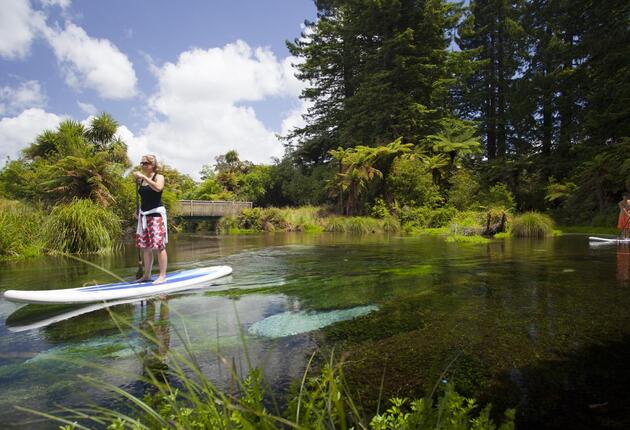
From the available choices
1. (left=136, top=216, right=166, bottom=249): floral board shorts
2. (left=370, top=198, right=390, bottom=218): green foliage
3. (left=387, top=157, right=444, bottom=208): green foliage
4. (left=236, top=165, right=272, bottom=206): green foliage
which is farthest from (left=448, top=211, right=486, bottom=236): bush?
(left=236, top=165, right=272, bottom=206): green foliage

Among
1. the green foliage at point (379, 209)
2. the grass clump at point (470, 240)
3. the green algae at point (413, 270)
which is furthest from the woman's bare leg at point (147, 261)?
the green foliage at point (379, 209)

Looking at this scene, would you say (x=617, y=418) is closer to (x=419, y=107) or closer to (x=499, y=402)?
(x=499, y=402)

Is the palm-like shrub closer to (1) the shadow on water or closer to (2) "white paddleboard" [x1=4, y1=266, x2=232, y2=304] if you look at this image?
(2) "white paddleboard" [x1=4, y1=266, x2=232, y2=304]

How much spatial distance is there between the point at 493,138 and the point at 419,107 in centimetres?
911

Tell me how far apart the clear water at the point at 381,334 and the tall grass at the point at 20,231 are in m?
2.97

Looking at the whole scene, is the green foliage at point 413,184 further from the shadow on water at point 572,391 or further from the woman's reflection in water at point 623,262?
the shadow on water at point 572,391

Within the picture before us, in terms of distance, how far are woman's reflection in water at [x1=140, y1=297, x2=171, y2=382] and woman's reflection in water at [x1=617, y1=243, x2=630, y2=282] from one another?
594 centimetres

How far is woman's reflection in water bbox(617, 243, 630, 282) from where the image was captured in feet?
18.6

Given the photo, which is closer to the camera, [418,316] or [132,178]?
[418,316]

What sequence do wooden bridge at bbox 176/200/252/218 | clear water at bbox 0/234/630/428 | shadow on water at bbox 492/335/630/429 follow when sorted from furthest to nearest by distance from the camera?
wooden bridge at bbox 176/200/252/218, clear water at bbox 0/234/630/428, shadow on water at bbox 492/335/630/429

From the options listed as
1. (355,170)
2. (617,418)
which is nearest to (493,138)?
(355,170)

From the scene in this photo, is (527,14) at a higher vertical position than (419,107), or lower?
higher

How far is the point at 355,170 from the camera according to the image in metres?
20.9

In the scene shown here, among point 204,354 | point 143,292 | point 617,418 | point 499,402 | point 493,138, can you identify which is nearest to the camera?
point 617,418
